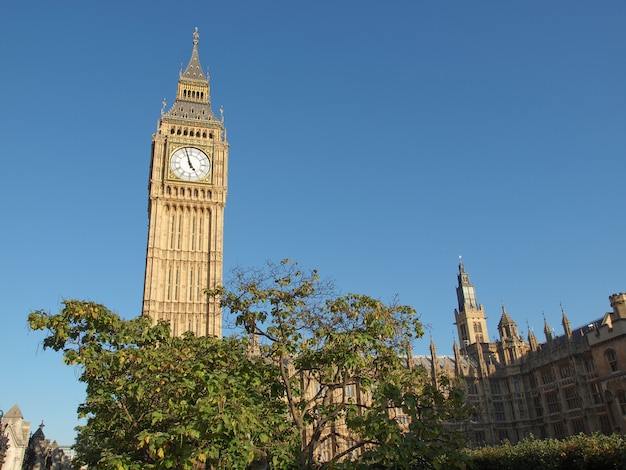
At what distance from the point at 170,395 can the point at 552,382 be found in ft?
163

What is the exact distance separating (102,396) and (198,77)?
189 feet

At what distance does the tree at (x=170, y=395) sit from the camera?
12.6m

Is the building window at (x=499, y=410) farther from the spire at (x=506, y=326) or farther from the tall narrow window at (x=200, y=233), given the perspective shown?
the tall narrow window at (x=200, y=233)

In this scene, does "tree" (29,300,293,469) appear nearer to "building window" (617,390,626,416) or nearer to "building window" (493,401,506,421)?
"building window" (617,390,626,416)

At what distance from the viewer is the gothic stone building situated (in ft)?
151

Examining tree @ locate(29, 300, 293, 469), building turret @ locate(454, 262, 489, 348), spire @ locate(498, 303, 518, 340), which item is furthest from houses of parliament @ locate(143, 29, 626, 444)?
tree @ locate(29, 300, 293, 469)

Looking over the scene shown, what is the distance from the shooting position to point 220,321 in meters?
53.6

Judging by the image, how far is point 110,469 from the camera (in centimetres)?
1294

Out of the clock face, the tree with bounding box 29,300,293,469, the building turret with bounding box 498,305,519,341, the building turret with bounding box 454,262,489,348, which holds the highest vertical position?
the clock face

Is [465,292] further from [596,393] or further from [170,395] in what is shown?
[170,395]

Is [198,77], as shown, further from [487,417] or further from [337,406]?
[337,406]

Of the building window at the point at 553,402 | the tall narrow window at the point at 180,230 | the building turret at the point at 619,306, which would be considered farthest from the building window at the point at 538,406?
the tall narrow window at the point at 180,230

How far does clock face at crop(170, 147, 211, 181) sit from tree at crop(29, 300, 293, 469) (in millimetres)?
40470

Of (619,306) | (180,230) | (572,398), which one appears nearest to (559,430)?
(572,398)
